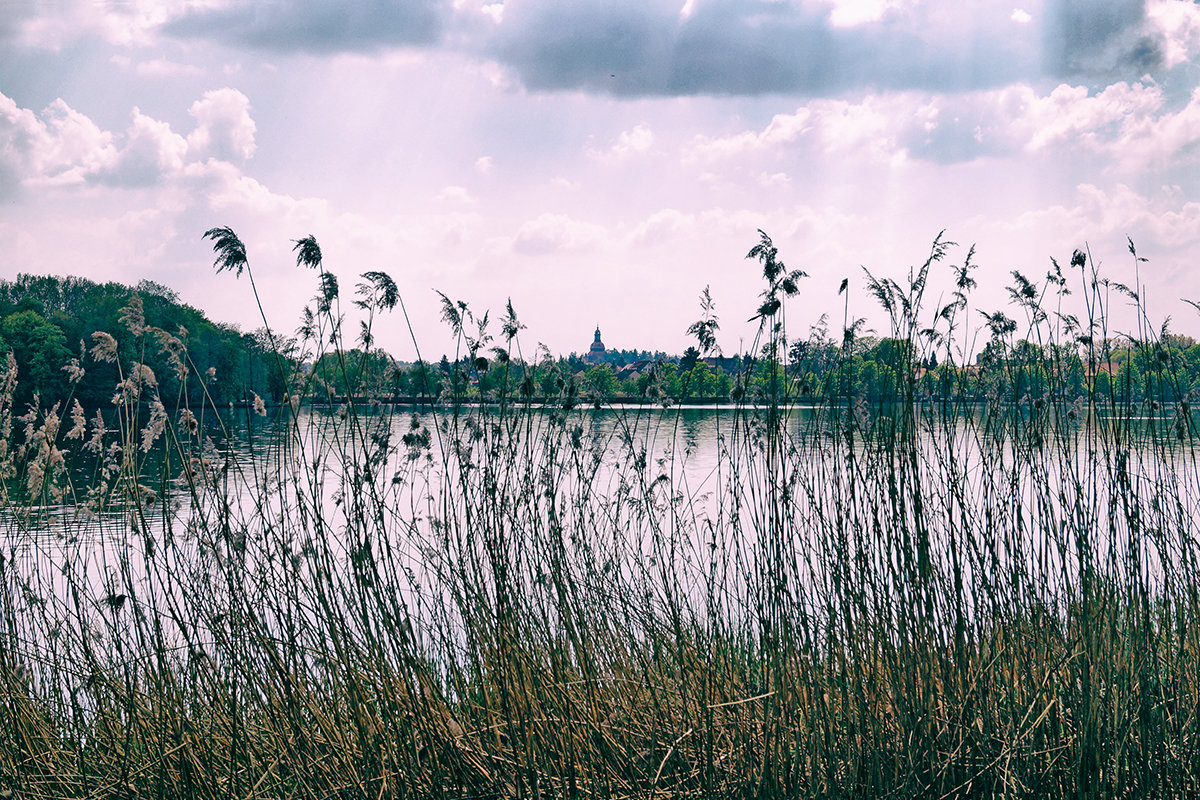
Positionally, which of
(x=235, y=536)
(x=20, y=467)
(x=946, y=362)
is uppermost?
(x=946, y=362)

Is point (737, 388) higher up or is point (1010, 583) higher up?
point (737, 388)

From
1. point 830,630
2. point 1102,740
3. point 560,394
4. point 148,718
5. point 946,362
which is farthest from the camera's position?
point 560,394

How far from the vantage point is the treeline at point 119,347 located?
2373 mm

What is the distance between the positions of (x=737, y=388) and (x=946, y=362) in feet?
2.44

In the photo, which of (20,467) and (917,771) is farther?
(20,467)

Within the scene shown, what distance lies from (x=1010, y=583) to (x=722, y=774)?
126 centimetres

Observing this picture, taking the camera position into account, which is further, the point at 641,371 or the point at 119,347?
the point at 641,371

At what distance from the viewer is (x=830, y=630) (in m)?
2.30

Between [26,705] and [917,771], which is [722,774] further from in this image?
[26,705]

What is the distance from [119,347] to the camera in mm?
2854

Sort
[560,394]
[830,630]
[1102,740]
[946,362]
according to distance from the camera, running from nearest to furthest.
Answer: [1102,740], [830,630], [946,362], [560,394]

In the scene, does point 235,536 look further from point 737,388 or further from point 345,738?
point 737,388

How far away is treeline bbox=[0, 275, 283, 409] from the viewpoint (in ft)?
7.79

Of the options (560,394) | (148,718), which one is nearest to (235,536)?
(148,718)
